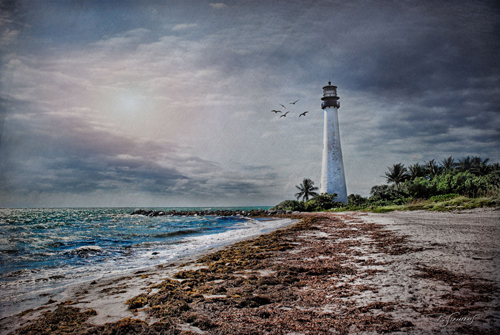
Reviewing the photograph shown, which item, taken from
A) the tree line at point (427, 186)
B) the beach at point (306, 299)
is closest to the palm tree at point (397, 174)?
the tree line at point (427, 186)

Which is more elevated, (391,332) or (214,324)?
(391,332)

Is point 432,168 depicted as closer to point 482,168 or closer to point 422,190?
point 482,168

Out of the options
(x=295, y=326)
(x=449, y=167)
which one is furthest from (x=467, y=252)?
(x=449, y=167)

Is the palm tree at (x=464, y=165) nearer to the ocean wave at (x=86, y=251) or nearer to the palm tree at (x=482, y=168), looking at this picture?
the palm tree at (x=482, y=168)

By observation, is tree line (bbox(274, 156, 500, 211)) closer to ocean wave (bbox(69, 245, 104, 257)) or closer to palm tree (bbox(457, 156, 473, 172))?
palm tree (bbox(457, 156, 473, 172))

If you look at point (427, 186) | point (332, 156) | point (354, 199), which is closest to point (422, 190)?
point (427, 186)

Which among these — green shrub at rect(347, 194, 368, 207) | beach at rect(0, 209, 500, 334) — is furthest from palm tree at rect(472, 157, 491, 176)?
beach at rect(0, 209, 500, 334)

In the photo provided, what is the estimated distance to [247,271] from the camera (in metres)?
5.82

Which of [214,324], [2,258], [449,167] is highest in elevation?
[449,167]

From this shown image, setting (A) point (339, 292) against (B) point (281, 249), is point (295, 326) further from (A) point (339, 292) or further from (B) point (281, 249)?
(B) point (281, 249)

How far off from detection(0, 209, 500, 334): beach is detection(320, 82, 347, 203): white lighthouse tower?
3013 cm

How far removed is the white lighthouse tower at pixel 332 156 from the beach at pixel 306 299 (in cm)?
3013

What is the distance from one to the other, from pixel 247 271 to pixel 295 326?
3.05 metres

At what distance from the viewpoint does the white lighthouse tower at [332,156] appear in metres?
35.6
